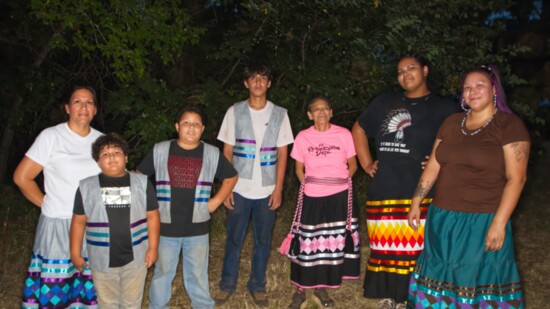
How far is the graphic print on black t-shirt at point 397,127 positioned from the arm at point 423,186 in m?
0.33

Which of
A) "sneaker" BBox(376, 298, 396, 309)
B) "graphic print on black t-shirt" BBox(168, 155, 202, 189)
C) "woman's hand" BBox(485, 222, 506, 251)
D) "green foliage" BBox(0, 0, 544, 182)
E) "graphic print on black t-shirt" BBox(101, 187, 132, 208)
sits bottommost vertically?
"sneaker" BBox(376, 298, 396, 309)

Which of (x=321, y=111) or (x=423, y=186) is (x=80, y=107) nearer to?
(x=321, y=111)

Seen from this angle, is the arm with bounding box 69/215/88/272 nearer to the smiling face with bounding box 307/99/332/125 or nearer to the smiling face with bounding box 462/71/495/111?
the smiling face with bounding box 307/99/332/125

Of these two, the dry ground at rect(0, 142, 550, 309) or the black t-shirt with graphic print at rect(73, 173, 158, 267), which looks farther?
the dry ground at rect(0, 142, 550, 309)

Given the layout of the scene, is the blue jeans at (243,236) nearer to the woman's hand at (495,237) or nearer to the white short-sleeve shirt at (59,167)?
the white short-sleeve shirt at (59,167)

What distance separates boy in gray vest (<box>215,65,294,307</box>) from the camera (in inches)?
166

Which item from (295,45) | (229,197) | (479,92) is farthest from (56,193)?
(295,45)

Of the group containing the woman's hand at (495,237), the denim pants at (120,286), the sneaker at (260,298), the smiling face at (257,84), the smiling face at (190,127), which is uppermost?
the smiling face at (257,84)

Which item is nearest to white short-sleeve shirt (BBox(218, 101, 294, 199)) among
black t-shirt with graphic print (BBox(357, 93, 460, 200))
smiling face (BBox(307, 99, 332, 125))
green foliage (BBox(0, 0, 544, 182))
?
smiling face (BBox(307, 99, 332, 125))

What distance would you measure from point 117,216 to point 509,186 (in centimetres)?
232

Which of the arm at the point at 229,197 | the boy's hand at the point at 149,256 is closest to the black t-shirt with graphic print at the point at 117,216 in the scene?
the boy's hand at the point at 149,256

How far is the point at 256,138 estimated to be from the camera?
166 inches

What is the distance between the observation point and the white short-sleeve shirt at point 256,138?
166 inches

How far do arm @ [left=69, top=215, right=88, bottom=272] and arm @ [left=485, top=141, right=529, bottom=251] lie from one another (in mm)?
2418
